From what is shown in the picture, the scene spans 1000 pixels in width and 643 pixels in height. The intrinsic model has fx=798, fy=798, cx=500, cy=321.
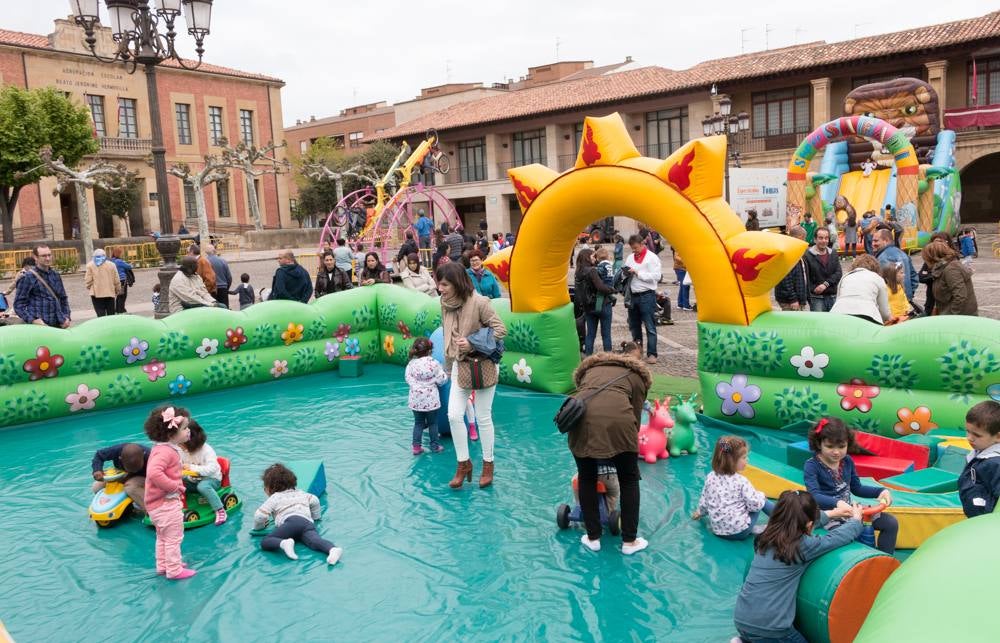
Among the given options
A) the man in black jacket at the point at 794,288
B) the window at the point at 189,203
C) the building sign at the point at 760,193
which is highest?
the window at the point at 189,203

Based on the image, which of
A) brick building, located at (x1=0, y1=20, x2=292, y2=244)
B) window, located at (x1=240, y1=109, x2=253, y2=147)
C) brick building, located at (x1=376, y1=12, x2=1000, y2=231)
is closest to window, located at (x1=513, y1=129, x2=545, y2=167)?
brick building, located at (x1=376, y1=12, x2=1000, y2=231)

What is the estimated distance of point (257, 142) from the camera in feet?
141

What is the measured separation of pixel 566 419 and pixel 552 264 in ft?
12.5

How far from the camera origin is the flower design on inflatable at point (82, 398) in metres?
8.04

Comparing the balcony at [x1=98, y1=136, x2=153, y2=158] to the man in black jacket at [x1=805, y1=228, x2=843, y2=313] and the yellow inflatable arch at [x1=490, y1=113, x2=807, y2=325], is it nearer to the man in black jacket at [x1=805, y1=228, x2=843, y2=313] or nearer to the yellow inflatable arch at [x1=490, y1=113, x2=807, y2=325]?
the yellow inflatable arch at [x1=490, y1=113, x2=807, y2=325]

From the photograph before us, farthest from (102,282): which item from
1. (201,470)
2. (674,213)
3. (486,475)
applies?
(674,213)

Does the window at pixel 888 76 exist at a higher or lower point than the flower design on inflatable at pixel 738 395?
higher

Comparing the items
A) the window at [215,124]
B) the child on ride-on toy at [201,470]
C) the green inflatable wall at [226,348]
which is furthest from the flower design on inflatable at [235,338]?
the window at [215,124]

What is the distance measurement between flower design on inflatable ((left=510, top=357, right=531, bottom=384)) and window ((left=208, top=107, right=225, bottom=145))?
36.6 metres

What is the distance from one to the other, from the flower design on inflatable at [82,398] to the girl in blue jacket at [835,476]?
6.97 metres

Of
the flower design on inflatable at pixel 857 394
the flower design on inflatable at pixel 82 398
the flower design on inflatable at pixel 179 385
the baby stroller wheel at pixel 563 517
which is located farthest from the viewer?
the flower design on inflatable at pixel 179 385

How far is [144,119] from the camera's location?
38.2 m

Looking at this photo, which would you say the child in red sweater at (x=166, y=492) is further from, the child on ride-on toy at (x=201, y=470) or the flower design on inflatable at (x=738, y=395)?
the flower design on inflatable at (x=738, y=395)

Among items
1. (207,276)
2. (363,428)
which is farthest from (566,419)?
(207,276)
